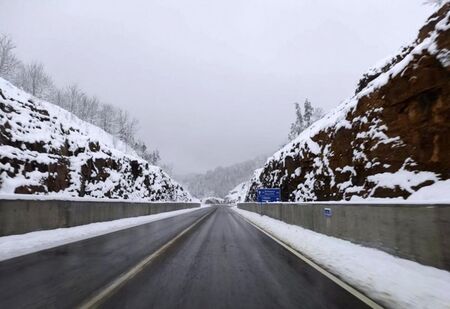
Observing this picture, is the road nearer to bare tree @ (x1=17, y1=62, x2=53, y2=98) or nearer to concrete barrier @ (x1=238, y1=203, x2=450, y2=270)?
concrete barrier @ (x1=238, y1=203, x2=450, y2=270)

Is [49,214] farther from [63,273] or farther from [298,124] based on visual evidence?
[298,124]

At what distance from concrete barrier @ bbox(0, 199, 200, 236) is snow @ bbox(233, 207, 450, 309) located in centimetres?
947

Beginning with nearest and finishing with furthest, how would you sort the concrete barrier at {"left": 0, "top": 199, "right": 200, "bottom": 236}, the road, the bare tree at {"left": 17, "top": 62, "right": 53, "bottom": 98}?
the road < the concrete barrier at {"left": 0, "top": 199, "right": 200, "bottom": 236} < the bare tree at {"left": 17, "top": 62, "right": 53, "bottom": 98}

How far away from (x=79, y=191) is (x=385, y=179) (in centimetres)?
2682

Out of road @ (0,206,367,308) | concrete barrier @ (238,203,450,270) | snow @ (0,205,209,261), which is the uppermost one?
concrete barrier @ (238,203,450,270)

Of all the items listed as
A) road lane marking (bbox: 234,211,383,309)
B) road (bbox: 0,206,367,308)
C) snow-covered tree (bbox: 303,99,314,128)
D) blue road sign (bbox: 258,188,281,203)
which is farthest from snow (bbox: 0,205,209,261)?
snow-covered tree (bbox: 303,99,314,128)

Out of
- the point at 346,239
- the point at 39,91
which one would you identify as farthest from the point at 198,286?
the point at 39,91

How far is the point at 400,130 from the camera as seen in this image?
21828mm

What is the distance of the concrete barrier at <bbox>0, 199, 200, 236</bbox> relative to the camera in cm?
1273

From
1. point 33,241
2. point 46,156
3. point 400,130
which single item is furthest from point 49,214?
point 400,130

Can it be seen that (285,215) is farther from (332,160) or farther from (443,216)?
(443,216)

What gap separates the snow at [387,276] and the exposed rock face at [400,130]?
401 inches

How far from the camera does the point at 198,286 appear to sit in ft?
21.2

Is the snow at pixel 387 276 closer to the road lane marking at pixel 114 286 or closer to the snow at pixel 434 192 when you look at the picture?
the road lane marking at pixel 114 286
